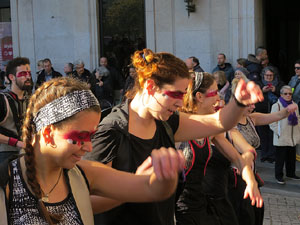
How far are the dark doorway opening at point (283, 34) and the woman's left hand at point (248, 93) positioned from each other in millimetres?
10431

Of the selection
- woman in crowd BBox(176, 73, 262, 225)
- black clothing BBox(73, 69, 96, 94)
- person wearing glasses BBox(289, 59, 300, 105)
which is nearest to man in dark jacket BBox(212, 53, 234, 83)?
person wearing glasses BBox(289, 59, 300, 105)

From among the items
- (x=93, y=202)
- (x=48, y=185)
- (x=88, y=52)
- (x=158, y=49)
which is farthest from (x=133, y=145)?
(x=88, y=52)

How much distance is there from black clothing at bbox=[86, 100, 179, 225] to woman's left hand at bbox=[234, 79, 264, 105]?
2.30ft

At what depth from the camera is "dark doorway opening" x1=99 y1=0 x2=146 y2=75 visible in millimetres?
12492

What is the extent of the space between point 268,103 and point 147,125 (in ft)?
22.1

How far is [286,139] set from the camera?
7.75 meters

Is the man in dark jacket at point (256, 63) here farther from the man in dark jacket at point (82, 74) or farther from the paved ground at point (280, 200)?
the man in dark jacket at point (82, 74)

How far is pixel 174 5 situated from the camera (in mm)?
11500

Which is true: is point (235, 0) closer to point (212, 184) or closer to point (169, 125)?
point (212, 184)

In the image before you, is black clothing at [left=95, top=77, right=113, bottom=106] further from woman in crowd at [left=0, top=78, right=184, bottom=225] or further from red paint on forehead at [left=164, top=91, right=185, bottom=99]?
woman in crowd at [left=0, top=78, right=184, bottom=225]

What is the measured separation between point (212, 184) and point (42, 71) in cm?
855

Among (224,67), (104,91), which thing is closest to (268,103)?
(224,67)

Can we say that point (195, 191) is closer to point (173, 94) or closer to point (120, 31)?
point (173, 94)

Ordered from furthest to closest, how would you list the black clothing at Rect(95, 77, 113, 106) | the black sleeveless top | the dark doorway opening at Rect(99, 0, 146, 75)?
the dark doorway opening at Rect(99, 0, 146, 75), the black clothing at Rect(95, 77, 113, 106), the black sleeveless top
